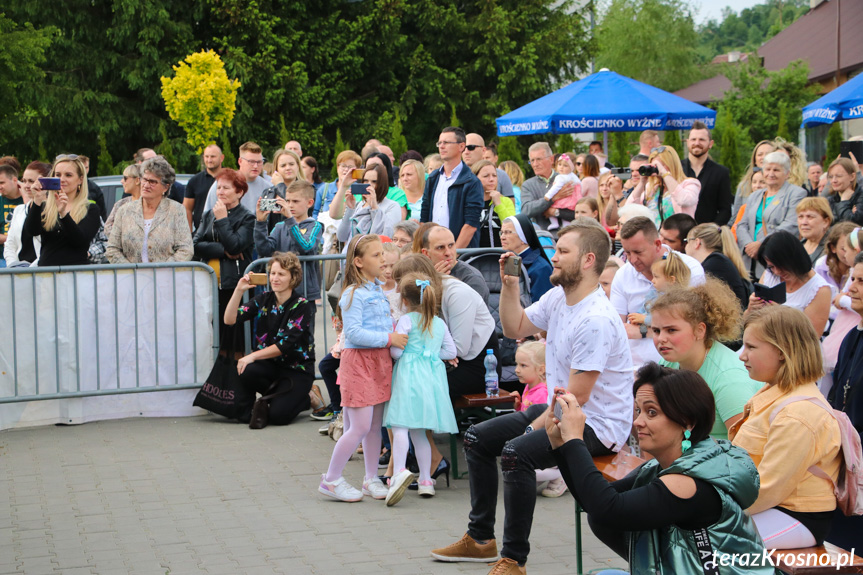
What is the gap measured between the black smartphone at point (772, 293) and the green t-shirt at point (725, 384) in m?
2.05

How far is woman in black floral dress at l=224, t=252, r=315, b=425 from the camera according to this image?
8.15 metres

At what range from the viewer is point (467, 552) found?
518 cm

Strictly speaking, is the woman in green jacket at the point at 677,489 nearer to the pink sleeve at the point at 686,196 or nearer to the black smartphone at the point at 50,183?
the black smartphone at the point at 50,183

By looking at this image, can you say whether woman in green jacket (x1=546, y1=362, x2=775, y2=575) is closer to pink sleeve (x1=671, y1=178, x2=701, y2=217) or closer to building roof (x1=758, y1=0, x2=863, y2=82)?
pink sleeve (x1=671, y1=178, x2=701, y2=217)

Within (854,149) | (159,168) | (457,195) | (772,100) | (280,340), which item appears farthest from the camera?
(772,100)

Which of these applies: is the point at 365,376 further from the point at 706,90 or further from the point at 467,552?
the point at 706,90

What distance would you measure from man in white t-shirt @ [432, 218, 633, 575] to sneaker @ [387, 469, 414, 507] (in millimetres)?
1006

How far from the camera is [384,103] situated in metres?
36.8

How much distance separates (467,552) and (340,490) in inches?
55.4

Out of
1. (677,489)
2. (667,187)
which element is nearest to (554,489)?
(677,489)

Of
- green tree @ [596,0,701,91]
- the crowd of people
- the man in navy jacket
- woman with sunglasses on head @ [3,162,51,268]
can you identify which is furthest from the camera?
green tree @ [596,0,701,91]

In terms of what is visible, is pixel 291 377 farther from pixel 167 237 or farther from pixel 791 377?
pixel 791 377

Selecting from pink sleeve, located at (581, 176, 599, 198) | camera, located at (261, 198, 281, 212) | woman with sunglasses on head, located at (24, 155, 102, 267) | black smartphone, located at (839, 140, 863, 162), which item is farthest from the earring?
pink sleeve, located at (581, 176, 599, 198)

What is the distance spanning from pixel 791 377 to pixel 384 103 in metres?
33.7
